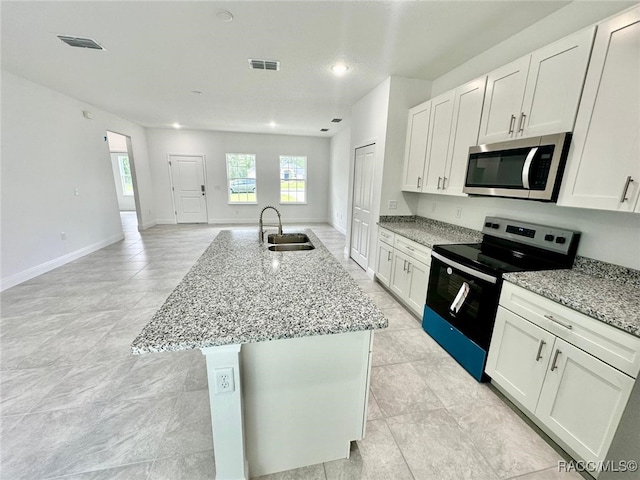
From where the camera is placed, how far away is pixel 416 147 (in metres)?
3.17

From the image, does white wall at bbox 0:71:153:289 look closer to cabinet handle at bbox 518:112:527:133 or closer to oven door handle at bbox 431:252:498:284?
oven door handle at bbox 431:252:498:284

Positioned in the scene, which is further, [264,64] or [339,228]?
[339,228]

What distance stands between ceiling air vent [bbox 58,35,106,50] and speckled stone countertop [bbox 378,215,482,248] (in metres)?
3.73

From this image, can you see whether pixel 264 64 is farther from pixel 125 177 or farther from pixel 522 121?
pixel 125 177

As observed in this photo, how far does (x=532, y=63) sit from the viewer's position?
1.81 m

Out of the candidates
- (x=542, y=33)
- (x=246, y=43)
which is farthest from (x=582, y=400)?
(x=246, y=43)

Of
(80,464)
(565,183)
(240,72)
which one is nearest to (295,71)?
(240,72)

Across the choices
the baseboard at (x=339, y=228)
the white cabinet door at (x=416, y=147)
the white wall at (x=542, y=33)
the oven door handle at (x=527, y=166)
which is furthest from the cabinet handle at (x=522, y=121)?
the baseboard at (x=339, y=228)

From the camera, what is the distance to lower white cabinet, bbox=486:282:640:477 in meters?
Result: 1.17

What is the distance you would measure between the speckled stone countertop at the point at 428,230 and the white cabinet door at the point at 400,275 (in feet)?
0.93

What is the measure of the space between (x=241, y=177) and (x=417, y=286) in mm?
6588

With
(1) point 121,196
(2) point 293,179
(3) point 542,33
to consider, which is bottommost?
(1) point 121,196

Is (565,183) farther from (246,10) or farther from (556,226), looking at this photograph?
(246,10)

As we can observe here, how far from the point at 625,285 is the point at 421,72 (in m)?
2.89
